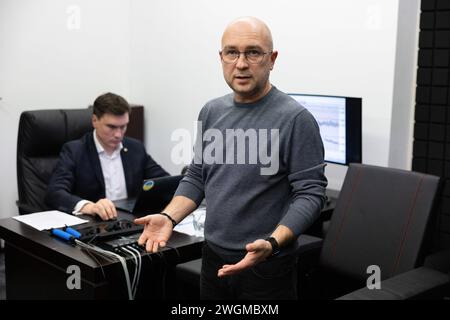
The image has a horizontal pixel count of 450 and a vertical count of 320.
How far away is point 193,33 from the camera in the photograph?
4.11 meters

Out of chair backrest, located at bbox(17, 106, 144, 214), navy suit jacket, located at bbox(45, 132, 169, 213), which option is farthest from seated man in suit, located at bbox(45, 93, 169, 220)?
chair backrest, located at bbox(17, 106, 144, 214)

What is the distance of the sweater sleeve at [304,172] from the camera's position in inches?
62.7

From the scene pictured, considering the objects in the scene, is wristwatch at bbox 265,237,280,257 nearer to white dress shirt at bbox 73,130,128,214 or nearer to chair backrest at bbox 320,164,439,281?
chair backrest at bbox 320,164,439,281

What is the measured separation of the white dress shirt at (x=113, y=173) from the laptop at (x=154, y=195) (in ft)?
1.54

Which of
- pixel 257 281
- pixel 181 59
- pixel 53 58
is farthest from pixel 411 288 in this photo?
pixel 53 58

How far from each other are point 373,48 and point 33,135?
1.94m

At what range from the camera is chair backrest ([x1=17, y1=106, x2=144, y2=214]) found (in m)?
3.27

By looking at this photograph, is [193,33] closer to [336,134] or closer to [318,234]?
[336,134]

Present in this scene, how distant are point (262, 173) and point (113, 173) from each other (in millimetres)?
1762

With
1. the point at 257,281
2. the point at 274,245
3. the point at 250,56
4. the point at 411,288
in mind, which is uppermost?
the point at 250,56

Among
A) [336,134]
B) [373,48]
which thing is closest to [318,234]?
[336,134]

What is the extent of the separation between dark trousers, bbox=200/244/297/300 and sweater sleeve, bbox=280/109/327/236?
0.16 m

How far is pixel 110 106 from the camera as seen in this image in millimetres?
3094

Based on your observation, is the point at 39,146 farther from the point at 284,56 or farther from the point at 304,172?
the point at 304,172
